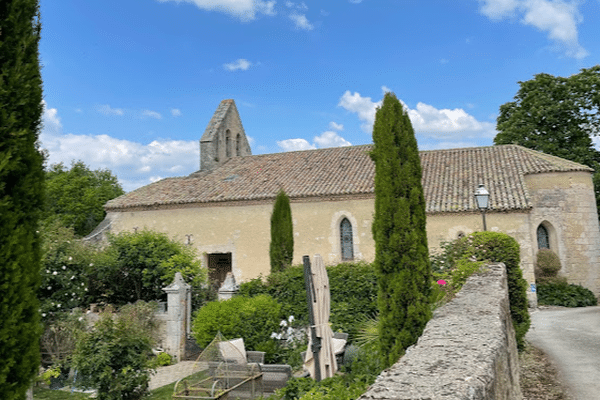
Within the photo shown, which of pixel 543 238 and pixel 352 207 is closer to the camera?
pixel 352 207

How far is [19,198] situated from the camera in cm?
335

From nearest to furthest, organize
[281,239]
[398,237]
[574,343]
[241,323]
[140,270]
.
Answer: [398,237]
[574,343]
[241,323]
[140,270]
[281,239]

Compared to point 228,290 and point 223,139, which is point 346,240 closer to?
point 228,290

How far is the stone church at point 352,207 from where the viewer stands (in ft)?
54.9

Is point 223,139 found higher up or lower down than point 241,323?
higher up

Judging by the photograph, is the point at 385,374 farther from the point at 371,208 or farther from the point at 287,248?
the point at 371,208

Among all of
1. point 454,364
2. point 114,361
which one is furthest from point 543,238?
point 454,364

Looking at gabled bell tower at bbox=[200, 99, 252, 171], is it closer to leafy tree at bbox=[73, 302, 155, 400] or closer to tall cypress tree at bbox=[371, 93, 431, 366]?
leafy tree at bbox=[73, 302, 155, 400]

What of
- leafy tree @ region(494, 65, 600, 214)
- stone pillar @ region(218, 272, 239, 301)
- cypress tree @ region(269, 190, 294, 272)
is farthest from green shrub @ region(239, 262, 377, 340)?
leafy tree @ region(494, 65, 600, 214)

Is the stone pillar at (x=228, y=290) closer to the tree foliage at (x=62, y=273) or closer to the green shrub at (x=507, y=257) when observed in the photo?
the tree foliage at (x=62, y=273)

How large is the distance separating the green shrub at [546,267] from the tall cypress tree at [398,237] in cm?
1324

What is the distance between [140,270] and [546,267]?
15.9 meters

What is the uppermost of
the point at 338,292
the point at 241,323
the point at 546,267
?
the point at 546,267

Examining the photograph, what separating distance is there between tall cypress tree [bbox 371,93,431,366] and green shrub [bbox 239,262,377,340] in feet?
12.6
